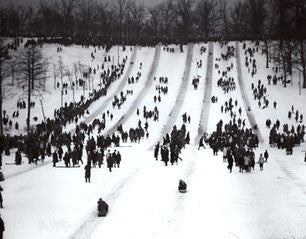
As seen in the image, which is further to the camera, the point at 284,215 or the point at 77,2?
the point at 77,2

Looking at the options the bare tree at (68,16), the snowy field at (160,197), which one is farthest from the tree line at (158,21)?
the snowy field at (160,197)

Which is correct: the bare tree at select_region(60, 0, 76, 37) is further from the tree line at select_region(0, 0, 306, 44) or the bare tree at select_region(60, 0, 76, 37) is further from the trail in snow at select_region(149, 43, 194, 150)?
the trail in snow at select_region(149, 43, 194, 150)

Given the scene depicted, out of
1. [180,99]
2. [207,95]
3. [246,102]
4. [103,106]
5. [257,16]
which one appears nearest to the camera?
[246,102]

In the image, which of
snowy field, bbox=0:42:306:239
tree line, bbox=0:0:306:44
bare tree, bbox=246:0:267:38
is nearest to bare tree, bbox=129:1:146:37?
tree line, bbox=0:0:306:44

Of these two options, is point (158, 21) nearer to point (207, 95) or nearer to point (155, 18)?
point (155, 18)

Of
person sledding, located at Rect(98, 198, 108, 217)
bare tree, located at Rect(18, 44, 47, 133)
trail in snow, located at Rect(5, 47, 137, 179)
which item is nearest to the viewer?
person sledding, located at Rect(98, 198, 108, 217)

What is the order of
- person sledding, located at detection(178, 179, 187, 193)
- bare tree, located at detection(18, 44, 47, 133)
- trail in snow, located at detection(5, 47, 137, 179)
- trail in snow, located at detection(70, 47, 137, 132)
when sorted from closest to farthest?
person sledding, located at detection(178, 179, 187, 193)
trail in snow, located at detection(5, 47, 137, 179)
bare tree, located at detection(18, 44, 47, 133)
trail in snow, located at detection(70, 47, 137, 132)

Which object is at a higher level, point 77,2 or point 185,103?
point 77,2

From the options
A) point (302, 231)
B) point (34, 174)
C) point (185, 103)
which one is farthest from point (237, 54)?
point (302, 231)

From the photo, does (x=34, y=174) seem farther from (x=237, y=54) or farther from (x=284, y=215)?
(x=237, y=54)

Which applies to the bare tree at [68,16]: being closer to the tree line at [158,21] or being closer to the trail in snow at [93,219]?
the tree line at [158,21]

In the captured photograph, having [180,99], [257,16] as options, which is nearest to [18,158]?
[180,99]
